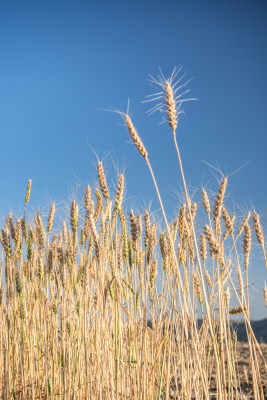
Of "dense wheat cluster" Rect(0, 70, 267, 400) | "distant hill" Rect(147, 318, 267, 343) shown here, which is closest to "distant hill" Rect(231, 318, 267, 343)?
"distant hill" Rect(147, 318, 267, 343)

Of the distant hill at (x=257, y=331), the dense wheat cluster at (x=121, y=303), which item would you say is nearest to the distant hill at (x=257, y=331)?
the distant hill at (x=257, y=331)

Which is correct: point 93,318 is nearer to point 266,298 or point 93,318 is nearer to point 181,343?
point 181,343

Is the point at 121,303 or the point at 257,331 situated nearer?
the point at 121,303

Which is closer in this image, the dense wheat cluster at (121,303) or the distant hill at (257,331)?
the dense wheat cluster at (121,303)

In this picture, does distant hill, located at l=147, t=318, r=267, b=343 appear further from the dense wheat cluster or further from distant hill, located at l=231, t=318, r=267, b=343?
the dense wheat cluster

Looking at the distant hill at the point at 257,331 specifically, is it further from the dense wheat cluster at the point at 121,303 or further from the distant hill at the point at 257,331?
the dense wheat cluster at the point at 121,303

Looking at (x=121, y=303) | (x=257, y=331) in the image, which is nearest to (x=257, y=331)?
(x=257, y=331)

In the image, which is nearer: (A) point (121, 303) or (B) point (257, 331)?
(A) point (121, 303)

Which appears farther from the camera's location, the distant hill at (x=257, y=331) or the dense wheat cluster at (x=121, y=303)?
the distant hill at (x=257, y=331)

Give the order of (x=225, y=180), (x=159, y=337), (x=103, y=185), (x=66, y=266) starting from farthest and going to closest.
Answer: (x=66, y=266)
(x=159, y=337)
(x=103, y=185)
(x=225, y=180)

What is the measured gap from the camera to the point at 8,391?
2.57m

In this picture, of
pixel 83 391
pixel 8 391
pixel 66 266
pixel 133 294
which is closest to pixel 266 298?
pixel 133 294

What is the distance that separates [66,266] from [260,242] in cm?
122

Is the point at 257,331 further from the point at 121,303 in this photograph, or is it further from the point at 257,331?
the point at 121,303
